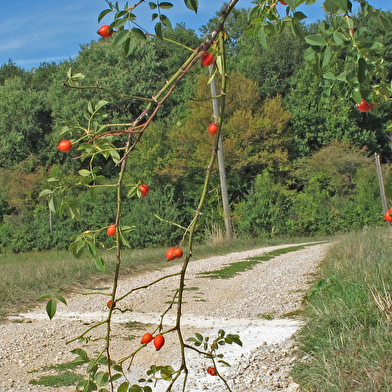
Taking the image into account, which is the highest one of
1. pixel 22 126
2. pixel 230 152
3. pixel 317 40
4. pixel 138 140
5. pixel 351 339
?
pixel 22 126

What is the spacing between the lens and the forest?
1908cm

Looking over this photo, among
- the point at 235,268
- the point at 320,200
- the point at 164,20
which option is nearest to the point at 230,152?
the point at 320,200

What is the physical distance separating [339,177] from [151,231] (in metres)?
8.52

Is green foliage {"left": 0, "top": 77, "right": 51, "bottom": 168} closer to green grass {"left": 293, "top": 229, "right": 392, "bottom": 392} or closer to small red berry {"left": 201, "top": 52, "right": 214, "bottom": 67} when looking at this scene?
green grass {"left": 293, "top": 229, "right": 392, "bottom": 392}

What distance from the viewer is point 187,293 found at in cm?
627

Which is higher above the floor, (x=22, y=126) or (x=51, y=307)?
(x=22, y=126)

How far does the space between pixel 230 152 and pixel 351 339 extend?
1734 centimetres

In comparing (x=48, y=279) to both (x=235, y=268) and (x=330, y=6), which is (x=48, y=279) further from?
(x=330, y=6)

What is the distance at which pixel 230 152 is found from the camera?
2019 centimetres

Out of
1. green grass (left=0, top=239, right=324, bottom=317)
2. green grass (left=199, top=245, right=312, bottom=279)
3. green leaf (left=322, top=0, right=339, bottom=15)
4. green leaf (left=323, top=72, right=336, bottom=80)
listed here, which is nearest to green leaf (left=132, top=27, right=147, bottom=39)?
green leaf (left=322, top=0, right=339, bottom=15)

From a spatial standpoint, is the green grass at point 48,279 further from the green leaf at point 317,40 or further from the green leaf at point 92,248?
the green leaf at point 317,40

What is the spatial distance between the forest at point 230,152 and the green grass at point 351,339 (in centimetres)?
1145

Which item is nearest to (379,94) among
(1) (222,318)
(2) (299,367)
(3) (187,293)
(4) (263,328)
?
(2) (299,367)

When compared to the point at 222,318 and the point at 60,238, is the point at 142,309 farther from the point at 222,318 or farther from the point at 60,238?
the point at 60,238
